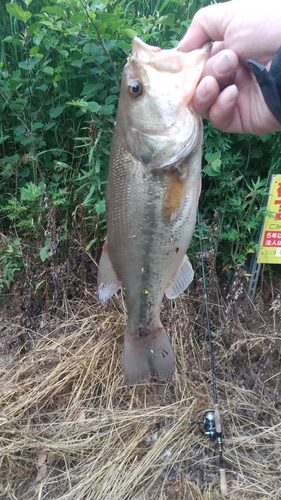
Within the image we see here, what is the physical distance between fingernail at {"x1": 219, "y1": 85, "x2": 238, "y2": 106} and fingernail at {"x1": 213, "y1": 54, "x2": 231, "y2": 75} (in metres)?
0.06

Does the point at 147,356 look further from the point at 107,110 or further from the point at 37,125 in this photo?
the point at 37,125

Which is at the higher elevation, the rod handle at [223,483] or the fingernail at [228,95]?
the fingernail at [228,95]

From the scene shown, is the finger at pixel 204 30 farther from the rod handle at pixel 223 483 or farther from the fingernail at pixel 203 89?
the rod handle at pixel 223 483

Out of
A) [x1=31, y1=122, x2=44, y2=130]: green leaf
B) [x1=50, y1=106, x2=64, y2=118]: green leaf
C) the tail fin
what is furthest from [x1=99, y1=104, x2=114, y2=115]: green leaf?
the tail fin

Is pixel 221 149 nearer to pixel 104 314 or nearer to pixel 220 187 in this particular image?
pixel 220 187

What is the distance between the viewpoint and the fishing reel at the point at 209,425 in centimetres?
252

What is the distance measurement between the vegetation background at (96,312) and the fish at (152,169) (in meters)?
1.12

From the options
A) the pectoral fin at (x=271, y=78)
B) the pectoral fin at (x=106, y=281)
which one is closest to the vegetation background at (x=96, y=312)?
the pectoral fin at (x=106, y=281)

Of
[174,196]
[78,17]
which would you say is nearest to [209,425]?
[174,196]

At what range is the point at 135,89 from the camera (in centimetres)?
139

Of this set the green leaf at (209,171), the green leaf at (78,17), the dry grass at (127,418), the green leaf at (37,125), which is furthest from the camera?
the green leaf at (37,125)

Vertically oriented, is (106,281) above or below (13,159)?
above

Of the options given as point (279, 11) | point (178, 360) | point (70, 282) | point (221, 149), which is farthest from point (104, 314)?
point (279, 11)

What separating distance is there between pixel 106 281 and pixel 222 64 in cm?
94
